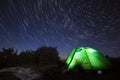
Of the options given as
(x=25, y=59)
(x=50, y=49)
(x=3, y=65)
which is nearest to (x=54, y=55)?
(x=50, y=49)

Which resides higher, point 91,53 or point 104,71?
point 91,53

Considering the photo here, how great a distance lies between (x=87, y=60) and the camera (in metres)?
14.5

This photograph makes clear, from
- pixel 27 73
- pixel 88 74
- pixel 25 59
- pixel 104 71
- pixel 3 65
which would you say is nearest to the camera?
pixel 88 74

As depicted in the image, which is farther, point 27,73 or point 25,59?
point 25,59

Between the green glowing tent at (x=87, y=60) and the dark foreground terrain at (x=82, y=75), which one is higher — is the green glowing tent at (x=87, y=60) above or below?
above

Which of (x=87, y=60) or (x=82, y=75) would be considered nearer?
(x=82, y=75)

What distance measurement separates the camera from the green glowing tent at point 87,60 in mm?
14281

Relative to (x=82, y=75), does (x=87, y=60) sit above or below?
above

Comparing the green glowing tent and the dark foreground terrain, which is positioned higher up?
the green glowing tent

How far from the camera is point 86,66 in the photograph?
1446 cm

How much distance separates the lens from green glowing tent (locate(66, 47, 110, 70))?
14.3 metres

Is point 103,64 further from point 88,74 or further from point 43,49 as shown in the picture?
point 43,49

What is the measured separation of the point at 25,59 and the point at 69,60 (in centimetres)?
1675

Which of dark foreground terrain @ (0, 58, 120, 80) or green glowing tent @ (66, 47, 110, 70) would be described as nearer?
dark foreground terrain @ (0, 58, 120, 80)
